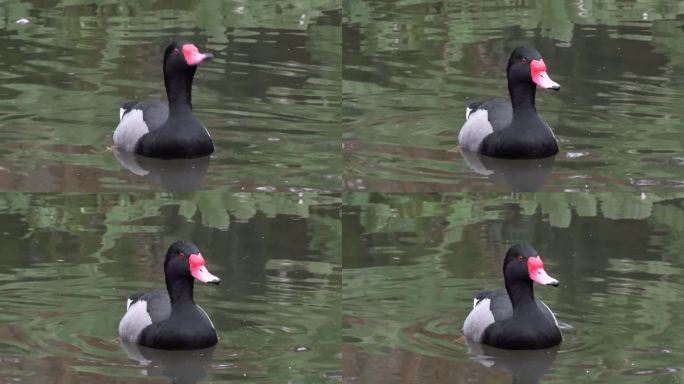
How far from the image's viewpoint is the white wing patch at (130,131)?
1739 cm

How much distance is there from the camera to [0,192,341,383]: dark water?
15.0 meters

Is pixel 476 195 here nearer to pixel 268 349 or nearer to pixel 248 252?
pixel 248 252

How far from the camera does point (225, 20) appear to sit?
890 inches

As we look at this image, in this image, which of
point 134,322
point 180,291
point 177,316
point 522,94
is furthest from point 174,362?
point 522,94

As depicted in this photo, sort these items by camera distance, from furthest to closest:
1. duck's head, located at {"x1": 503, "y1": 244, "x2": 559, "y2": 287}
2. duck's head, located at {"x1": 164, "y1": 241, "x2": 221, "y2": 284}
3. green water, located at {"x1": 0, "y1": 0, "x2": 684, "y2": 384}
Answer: duck's head, located at {"x1": 503, "y1": 244, "x2": 559, "y2": 287}, duck's head, located at {"x1": 164, "y1": 241, "x2": 221, "y2": 284}, green water, located at {"x1": 0, "y1": 0, "x2": 684, "y2": 384}

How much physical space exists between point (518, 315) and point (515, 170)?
1.71m

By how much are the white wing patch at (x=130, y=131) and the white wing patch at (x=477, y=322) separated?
3245mm

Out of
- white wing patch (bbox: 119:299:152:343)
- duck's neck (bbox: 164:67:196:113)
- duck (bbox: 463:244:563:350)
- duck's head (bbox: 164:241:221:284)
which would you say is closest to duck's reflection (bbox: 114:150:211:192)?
duck's neck (bbox: 164:67:196:113)

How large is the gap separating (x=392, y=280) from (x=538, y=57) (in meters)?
2.24

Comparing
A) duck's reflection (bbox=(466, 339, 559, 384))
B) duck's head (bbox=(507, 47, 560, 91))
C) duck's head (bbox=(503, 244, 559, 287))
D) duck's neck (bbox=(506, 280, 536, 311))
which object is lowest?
duck's reflection (bbox=(466, 339, 559, 384))

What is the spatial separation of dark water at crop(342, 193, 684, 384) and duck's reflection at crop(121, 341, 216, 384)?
3.49 ft

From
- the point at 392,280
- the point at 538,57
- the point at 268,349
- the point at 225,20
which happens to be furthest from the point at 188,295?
the point at 225,20

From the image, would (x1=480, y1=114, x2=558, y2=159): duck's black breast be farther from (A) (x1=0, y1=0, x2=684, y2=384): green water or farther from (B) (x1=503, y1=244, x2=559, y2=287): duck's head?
(B) (x1=503, y1=244, x2=559, y2=287): duck's head

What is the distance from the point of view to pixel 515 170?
17188 millimetres
